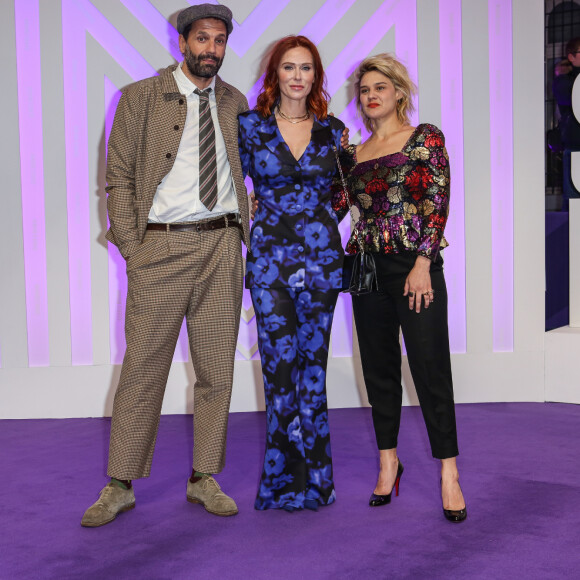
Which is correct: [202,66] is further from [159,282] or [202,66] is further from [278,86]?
[159,282]

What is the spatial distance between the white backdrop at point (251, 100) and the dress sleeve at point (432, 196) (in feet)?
7.01

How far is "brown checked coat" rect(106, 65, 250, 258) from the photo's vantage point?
9.04 ft

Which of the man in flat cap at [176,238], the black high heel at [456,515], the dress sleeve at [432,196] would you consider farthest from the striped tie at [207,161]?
the black high heel at [456,515]

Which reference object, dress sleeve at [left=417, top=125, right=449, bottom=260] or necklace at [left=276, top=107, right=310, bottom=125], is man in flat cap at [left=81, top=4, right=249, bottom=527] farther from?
dress sleeve at [left=417, top=125, right=449, bottom=260]

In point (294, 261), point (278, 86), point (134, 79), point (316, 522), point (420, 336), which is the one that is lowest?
point (316, 522)

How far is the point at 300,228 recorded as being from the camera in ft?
8.89

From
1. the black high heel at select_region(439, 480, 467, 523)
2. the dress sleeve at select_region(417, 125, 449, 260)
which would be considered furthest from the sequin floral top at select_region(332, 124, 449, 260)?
the black high heel at select_region(439, 480, 467, 523)

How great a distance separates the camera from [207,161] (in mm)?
2789

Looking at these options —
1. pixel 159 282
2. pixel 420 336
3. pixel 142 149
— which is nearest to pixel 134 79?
pixel 142 149

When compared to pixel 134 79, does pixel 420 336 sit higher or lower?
lower

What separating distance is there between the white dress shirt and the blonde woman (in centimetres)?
44

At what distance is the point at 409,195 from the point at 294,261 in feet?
1.51

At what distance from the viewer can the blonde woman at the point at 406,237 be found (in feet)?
8.69

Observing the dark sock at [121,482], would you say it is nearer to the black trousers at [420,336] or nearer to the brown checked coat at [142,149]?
the brown checked coat at [142,149]
